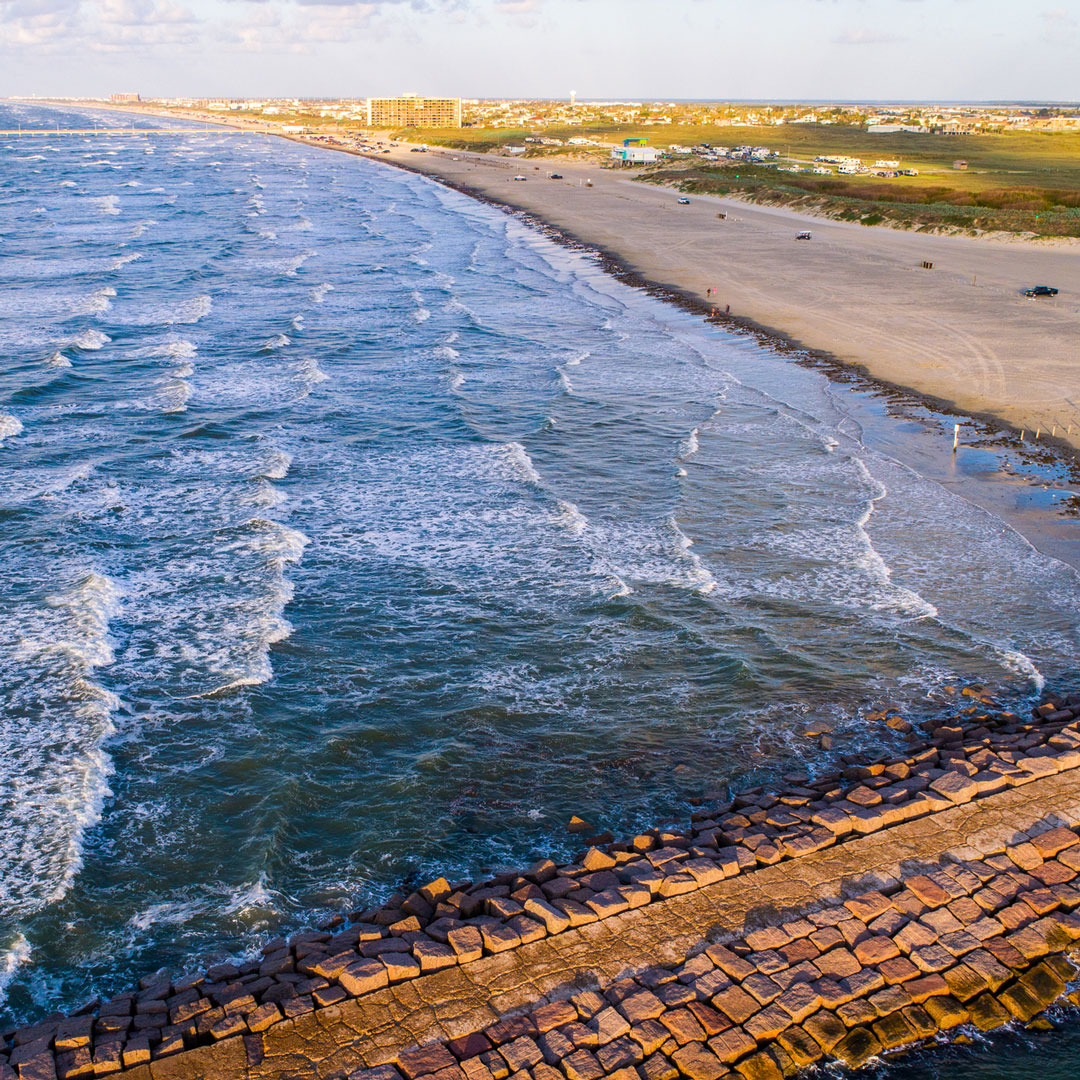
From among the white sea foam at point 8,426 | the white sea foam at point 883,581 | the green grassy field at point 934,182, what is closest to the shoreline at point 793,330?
the green grassy field at point 934,182

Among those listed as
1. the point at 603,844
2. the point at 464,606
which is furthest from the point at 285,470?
the point at 603,844

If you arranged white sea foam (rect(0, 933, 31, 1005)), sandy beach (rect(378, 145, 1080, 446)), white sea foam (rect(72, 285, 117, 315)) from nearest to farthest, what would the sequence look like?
white sea foam (rect(0, 933, 31, 1005)) → sandy beach (rect(378, 145, 1080, 446)) → white sea foam (rect(72, 285, 117, 315))

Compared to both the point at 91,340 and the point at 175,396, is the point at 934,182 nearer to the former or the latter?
the point at 91,340

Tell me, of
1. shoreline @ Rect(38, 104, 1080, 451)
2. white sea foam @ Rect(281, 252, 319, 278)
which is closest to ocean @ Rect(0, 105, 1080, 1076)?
shoreline @ Rect(38, 104, 1080, 451)

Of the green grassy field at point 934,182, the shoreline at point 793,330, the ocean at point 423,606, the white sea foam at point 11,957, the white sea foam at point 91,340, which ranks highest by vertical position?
the green grassy field at point 934,182

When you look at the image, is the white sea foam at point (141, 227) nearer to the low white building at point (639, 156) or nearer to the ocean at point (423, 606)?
the ocean at point (423, 606)

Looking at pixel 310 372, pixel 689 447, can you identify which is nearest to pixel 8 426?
pixel 310 372

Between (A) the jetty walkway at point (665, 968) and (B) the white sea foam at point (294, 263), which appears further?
(B) the white sea foam at point (294, 263)

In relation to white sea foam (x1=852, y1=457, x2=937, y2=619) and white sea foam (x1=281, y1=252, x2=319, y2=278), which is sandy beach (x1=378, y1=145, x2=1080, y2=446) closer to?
white sea foam (x1=852, y1=457, x2=937, y2=619)
